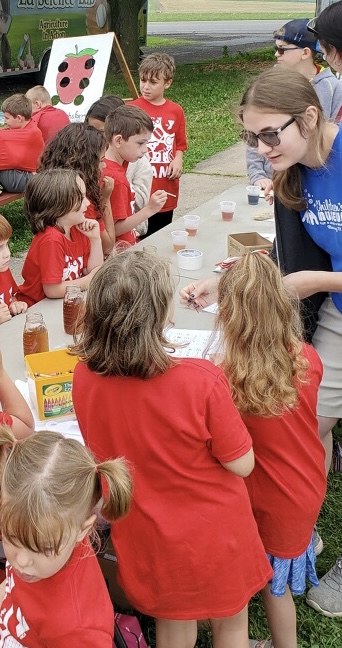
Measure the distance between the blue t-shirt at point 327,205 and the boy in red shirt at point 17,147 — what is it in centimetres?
439

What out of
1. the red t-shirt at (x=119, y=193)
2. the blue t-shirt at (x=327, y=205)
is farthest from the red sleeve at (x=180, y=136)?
the blue t-shirt at (x=327, y=205)

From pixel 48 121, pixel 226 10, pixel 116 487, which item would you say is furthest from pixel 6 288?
pixel 226 10

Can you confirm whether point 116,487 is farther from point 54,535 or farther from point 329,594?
point 329,594

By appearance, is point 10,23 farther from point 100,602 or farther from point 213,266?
point 100,602

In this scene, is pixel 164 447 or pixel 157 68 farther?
pixel 157 68

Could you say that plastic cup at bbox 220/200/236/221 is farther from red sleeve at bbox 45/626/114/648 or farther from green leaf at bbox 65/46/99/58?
green leaf at bbox 65/46/99/58

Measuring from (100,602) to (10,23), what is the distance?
14535 mm

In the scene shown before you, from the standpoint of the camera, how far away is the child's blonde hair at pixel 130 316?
1.83m

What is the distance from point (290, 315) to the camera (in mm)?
2094

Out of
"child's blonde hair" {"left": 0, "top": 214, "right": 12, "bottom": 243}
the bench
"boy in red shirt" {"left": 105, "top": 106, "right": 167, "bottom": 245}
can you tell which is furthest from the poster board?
"child's blonde hair" {"left": 0, "top": 214, "right": 12, "bottom": 243}

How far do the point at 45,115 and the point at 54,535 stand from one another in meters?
6.50

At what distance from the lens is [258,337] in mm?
2039

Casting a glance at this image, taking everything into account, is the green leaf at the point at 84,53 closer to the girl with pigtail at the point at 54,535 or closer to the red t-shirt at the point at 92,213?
the red t-shirt at the point at 92,213

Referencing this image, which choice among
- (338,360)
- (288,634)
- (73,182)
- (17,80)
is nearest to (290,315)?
(338,360)
